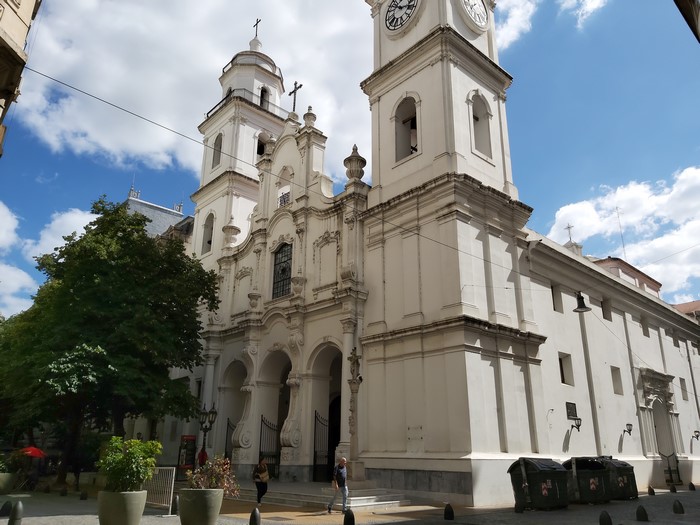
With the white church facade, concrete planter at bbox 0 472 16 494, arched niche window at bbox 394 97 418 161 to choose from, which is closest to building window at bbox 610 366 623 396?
the white church facade

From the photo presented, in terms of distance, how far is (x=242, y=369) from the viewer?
29172mm

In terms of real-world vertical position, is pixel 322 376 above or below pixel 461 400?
above

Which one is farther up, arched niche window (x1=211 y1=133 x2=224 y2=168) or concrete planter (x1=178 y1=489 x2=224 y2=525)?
arched niche window (x1=211 y1=133 x2=224 y2=168)

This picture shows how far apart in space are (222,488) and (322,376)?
12.1 m

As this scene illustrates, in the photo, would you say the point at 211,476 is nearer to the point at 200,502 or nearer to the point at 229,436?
the point at 200,502

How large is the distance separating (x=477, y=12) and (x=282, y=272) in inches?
599

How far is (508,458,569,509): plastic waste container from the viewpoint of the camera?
50.3ft

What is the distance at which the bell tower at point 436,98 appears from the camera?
2198cm

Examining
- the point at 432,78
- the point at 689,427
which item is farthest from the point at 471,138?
the point at 689,427

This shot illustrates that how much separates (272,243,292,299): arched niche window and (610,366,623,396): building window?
15.9 meters

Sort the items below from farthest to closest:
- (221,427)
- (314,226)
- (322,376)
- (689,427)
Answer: (689,427) → (221,427) → (314,226) → (322,376)

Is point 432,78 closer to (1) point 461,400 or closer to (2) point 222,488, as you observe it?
(1) point 461,400

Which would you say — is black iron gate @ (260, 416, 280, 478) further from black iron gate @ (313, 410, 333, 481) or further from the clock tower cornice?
the clock tower cornice

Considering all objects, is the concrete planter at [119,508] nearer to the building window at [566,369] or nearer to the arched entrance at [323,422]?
the arched entrance at [323,422]
